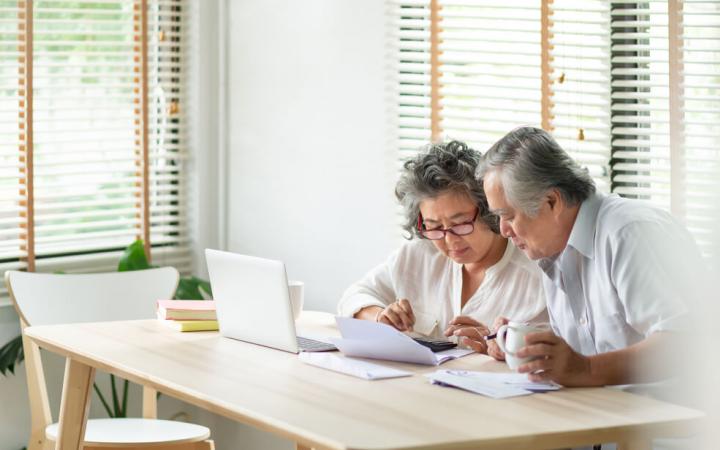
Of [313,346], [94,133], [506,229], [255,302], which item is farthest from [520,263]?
[94,133]

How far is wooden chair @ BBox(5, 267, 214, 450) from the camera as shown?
A: 309 cm

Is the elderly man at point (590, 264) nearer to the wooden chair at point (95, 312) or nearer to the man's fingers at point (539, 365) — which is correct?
the man's fingers at point (539, 365)

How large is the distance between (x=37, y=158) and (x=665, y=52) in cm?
231

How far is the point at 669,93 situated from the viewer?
2.84 m

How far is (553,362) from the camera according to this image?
1.92 meters

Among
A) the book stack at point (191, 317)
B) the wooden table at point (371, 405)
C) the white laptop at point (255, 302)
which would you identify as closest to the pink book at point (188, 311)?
the book stack at point (191, 317)

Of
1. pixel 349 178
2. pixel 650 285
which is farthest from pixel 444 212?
pixel 349 178

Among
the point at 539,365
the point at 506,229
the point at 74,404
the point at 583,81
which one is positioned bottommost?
the point at 74,404

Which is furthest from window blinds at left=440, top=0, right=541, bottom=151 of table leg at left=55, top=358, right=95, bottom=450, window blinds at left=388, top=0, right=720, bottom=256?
table leg at left=55, top=358, right=95, bottom=450

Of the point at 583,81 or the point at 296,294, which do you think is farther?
the point at 583,81

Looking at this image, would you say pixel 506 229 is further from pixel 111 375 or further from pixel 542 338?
pixel 111 375

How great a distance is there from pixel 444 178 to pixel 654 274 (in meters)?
0.76

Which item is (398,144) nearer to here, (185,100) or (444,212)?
(444,212)

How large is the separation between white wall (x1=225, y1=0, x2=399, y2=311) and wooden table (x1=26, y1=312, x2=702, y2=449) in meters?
1.30
